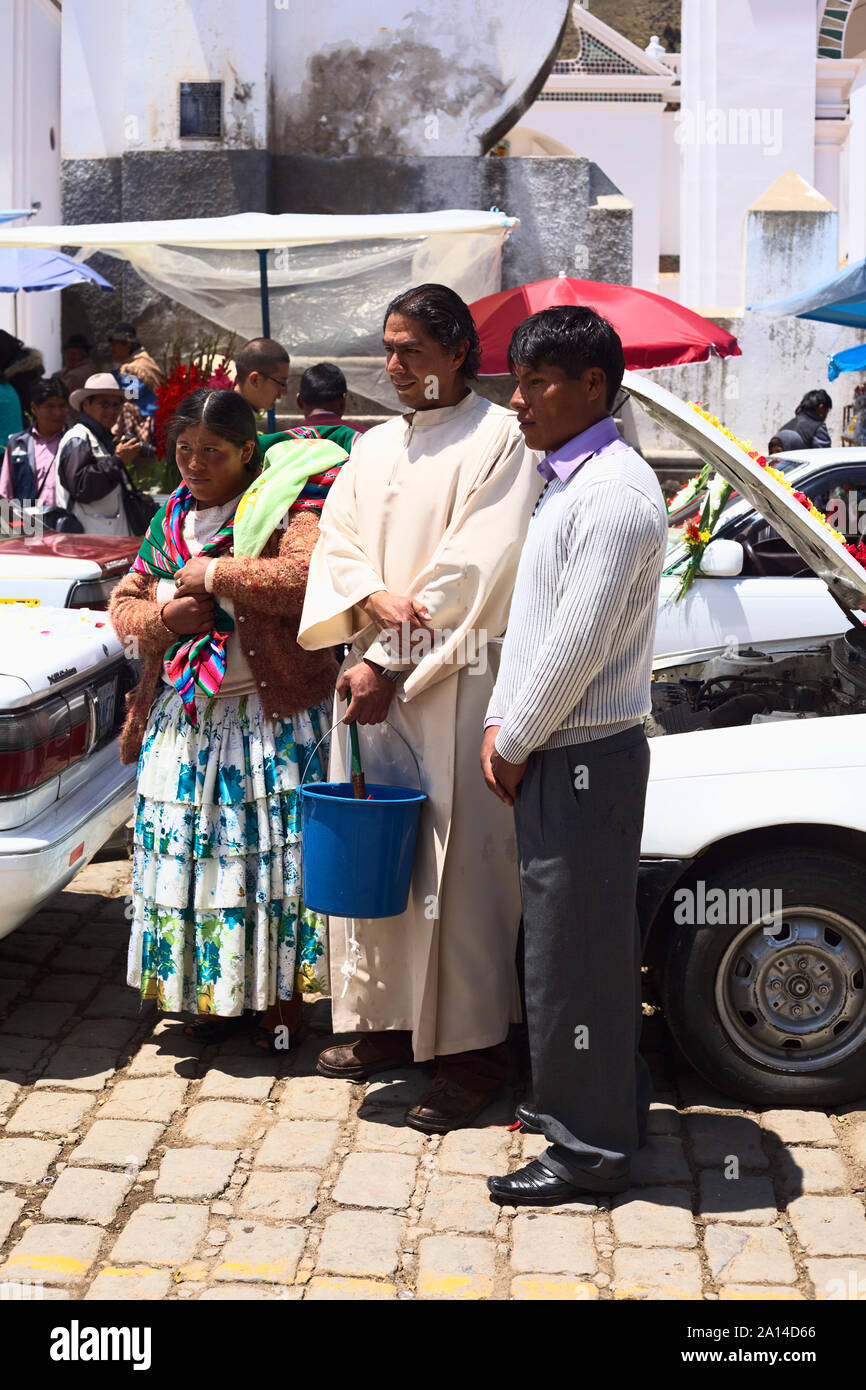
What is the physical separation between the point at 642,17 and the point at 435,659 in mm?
40663

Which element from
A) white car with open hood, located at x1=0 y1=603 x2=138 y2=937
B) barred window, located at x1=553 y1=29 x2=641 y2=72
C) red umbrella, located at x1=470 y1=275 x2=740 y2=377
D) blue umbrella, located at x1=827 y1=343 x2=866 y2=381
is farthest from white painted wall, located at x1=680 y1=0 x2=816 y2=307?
white car with open hood, located at x1=0 y1=603 x2=138 y2=937

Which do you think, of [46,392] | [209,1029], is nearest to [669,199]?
[46,392]

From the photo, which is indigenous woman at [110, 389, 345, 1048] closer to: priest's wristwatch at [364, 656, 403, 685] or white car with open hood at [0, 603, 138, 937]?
white car with open hood at [0, 603, 138, 937]

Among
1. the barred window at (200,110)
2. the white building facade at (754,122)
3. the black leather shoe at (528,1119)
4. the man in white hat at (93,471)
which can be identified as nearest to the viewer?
the black leather shoe at (528,1119)

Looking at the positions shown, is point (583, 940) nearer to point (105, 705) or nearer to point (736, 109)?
point (105, 705)

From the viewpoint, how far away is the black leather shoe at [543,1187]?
3393mm

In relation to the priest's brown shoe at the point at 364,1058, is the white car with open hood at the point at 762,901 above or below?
above

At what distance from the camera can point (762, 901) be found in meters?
3.69

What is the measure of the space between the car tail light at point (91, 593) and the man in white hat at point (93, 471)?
2.45m

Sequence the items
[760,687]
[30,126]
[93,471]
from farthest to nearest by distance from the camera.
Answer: [30,126] < [93,471] < [760,687]

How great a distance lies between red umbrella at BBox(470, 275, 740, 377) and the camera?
8.97 metres

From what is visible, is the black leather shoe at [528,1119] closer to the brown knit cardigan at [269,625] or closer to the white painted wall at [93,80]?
the brown knit cardigan at [269,625]

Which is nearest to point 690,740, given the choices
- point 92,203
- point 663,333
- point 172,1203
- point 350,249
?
point 172,1203

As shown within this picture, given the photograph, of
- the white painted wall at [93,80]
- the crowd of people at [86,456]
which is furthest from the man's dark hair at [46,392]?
the white painted wall at [93,80]
